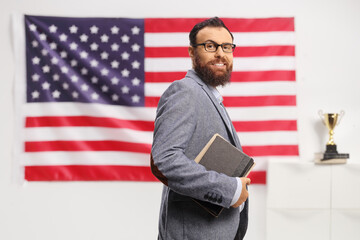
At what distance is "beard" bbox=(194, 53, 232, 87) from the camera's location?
114 cm

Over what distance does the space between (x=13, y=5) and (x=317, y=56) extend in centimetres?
217

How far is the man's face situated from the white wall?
166 cm

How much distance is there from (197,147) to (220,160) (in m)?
0.07

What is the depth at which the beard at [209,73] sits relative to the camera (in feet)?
3.74

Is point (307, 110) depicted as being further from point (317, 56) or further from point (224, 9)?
point (224, 9)

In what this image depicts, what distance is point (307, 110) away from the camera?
2.73 m

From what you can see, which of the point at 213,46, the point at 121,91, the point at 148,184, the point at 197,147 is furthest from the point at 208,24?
the point at 148,184

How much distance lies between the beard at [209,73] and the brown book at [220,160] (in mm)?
223

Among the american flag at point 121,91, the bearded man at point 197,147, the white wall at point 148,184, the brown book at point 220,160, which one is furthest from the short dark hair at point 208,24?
the white wall at point 148,184

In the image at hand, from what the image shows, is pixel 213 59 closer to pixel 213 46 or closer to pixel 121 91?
pixel 213 46

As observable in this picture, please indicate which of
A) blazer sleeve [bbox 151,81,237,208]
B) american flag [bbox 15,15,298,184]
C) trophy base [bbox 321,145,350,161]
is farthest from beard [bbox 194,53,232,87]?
trophy base [bbox 321,145,350,161]

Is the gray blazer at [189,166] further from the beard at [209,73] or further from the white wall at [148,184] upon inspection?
the white wall at [148,184]

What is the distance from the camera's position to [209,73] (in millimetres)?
1136

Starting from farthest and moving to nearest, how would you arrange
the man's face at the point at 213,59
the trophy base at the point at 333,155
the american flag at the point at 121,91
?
the american flag at the point at 121,91 < the trophy base at the point at 333,155 < the man's face at the point at 213,59
